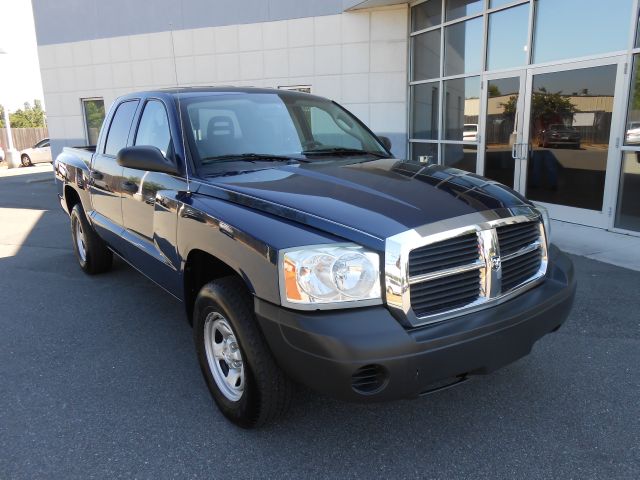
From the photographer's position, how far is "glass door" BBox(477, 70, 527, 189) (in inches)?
332

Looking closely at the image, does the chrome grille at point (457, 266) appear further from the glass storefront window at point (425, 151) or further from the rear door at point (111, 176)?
the glass storefront window at point (425, 151)

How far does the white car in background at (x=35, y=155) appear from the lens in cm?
2462

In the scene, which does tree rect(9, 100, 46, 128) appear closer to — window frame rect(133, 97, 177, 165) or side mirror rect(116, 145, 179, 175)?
window frame rect(133, 97, 177, 165)

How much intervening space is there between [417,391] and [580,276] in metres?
3.79

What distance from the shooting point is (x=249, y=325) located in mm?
2516

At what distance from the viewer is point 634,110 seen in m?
6.72

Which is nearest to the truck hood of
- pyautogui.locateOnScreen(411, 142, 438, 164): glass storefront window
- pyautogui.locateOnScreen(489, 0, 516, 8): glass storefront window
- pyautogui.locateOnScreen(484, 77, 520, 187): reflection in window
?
pyautogui.locateOnScreen(484, 77, 520, 187): reflection in window

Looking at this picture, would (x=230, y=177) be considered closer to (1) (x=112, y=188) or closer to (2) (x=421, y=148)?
(1) (x=112, y=188)

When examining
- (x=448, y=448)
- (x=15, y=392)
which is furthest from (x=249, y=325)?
(x=15, y=392)

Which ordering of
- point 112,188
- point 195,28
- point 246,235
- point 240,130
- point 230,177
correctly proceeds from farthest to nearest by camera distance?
point 195,28
point 112,188
point 240,130
point 230,177
point 246,235

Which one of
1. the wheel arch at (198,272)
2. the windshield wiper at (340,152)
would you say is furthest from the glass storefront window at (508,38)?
the wheel arch at (198,272)

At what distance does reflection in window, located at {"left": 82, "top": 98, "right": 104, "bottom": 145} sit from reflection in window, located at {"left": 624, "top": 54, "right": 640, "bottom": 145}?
43.2 ft

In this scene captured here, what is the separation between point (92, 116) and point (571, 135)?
12.8m

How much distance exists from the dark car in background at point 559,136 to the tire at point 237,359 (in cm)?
667
